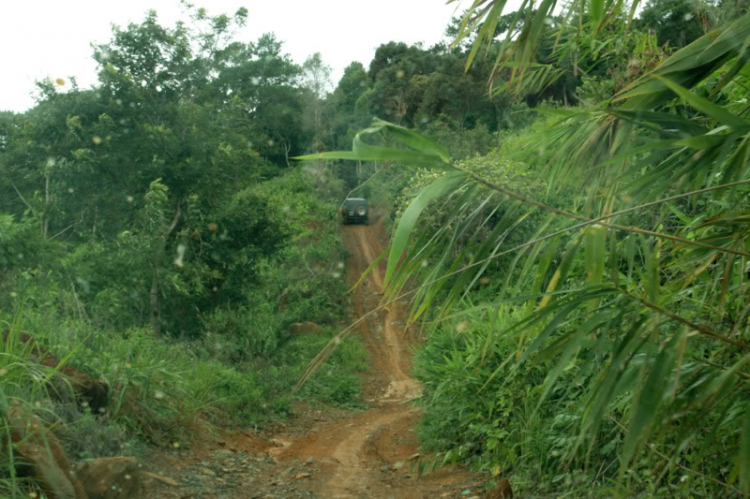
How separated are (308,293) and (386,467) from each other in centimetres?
1078

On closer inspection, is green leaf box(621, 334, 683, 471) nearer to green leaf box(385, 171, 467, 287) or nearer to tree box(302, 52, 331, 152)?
green leaf box(385, 171, 467, 287)

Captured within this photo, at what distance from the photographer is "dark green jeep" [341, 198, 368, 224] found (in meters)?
24.1

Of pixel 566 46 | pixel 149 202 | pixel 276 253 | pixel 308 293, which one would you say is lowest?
pixel 308 293

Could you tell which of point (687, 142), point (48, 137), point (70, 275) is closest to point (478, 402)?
point (687, 142)

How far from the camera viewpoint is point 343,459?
695 cm

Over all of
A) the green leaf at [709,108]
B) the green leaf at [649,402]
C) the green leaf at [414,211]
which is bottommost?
the green leaf at [649,402]

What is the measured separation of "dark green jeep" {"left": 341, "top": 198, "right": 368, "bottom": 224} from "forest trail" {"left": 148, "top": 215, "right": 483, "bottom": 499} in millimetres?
12044

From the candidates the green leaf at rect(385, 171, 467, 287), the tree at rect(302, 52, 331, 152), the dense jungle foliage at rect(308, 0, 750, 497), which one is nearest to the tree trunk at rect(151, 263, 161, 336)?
the dense jungle foliage at rect(308, 0, 750, 497)

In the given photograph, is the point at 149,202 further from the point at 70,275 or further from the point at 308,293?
the point at 308,293

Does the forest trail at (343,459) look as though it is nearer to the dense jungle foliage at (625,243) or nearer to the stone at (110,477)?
the dense jungle foliage at (625,243)

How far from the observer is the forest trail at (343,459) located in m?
5.43

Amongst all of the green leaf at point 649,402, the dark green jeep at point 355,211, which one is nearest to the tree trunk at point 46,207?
the green leaf at point 649,402

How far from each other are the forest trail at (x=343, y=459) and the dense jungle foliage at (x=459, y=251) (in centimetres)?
37

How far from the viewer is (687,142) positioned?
1.78 meters
